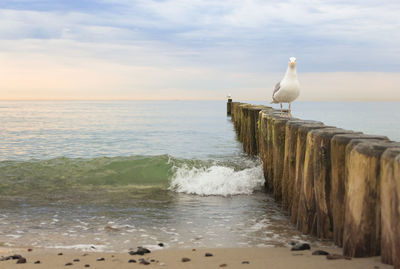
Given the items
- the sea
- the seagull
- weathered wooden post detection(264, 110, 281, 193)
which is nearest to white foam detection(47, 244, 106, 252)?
the sea

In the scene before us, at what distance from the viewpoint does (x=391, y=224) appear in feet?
11.0

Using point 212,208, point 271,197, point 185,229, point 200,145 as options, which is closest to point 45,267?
point 185,229

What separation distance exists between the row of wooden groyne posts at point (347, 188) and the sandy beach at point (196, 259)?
0.78ft

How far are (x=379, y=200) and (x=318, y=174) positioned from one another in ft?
3.66

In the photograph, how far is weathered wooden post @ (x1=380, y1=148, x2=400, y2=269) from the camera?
3.28m

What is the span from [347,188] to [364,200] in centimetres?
38

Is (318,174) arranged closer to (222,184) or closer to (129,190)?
(222,184)

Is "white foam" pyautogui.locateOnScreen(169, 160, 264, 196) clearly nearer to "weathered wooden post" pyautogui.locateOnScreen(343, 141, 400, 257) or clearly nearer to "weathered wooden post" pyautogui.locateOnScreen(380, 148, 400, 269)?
"weathered wooden post" pyautogui.locateOnScreen(343, 141, 400, 257)

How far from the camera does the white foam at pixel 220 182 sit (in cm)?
890

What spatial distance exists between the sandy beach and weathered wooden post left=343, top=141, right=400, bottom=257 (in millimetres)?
150

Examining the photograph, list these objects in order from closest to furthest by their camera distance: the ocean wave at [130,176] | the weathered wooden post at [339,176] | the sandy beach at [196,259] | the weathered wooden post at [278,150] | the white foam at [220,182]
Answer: the sandy beach at [196,259] < the weathered wooden post at [339,176] < the weathered wooden post at [278,150] < the white foam at [220,182] < the ocean wave at [130,176]

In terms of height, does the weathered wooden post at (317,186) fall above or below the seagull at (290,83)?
Answer: below

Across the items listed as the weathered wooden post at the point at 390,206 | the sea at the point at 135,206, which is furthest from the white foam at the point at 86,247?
the weathered wooden post at the point at 390,206

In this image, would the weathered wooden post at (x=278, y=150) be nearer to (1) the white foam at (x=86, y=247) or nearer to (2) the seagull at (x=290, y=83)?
(2) the seagull at (x=290, y=83)
